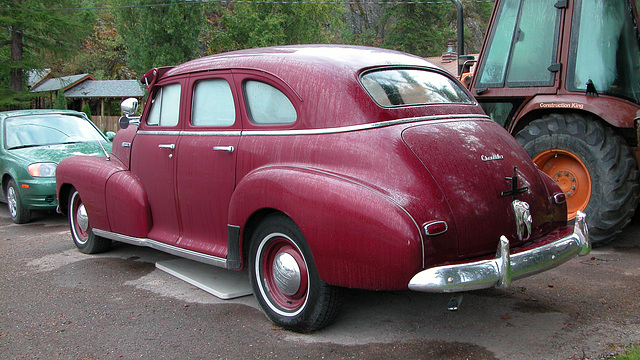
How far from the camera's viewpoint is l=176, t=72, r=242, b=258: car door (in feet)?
13.4

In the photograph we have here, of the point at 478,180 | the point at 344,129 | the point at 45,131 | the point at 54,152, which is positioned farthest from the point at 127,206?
the point at 45,131

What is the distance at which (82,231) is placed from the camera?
607 cm

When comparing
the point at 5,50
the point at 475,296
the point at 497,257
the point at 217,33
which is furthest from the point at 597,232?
the point at 217,33

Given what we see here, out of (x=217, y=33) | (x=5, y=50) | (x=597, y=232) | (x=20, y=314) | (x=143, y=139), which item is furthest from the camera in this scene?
(x=217, y=33)

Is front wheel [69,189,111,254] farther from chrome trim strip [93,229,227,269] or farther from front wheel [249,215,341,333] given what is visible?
front wheel [249,215,341,333]

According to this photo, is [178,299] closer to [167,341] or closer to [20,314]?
[167,341]

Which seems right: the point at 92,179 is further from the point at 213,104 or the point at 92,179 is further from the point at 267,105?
the point at 267,105

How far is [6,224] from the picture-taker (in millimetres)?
8031

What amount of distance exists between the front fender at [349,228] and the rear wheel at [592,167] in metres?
3.07

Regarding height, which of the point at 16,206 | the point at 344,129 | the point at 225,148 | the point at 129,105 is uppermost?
the point at 129,105

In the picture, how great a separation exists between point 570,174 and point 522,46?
1518 millimetres

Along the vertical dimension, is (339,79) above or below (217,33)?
below

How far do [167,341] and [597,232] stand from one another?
414cm

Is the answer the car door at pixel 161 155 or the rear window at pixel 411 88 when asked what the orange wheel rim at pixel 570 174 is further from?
the car door at pixel 161 155
